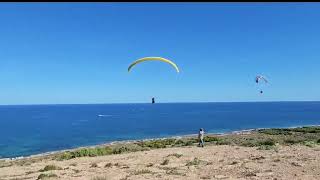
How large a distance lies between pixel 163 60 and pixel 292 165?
935cm

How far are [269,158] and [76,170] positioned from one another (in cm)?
1193

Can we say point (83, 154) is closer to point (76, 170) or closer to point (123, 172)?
point (76, 170)

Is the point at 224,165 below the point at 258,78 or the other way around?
below

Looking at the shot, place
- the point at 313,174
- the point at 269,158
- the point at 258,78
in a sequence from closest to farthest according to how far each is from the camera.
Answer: the point at 313,174 → the point at 269,158 → the point at 258,78

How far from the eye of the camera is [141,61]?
963 inches

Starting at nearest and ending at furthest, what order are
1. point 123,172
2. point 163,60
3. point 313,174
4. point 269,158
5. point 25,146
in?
point 313,174, point 123,172, point 163,60, point 269,158, point 25,146

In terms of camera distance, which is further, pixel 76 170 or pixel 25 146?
pixel 25 146

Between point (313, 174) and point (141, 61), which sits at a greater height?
point (141, 61)

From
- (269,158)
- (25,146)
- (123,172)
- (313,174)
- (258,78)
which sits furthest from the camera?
(25,146)

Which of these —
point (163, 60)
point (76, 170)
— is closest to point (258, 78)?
point (163, 60)

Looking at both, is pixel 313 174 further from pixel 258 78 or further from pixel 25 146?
pixel 25 146

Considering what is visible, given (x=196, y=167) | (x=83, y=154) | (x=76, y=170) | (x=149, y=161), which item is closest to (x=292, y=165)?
(x=196, y=167)

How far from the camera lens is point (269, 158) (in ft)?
83.8

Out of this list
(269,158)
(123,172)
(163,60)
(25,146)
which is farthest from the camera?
(25,146)
